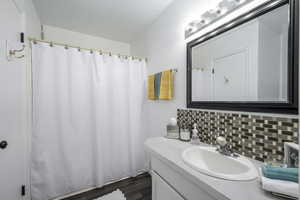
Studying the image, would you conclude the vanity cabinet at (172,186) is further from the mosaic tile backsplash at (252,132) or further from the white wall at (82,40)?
the white wall at (82,40)

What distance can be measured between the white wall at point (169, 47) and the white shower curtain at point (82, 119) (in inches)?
9.2

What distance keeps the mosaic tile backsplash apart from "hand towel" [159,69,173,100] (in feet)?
1.56

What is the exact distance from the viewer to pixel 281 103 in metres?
0.70

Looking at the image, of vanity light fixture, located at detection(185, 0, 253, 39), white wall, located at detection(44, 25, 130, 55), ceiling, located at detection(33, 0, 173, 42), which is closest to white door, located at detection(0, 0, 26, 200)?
ceiling, located at detection(33, 0, 173, 42)

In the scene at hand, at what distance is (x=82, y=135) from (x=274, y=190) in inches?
68.2

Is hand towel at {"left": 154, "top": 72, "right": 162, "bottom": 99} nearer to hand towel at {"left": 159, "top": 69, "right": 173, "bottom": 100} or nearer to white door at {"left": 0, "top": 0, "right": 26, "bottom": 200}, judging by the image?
hand towel at {"left": 159, "top": 69, "right": 173, "bottom": 100}

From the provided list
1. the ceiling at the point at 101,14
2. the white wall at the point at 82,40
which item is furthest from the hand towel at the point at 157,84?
the white wall at the point at 82,40

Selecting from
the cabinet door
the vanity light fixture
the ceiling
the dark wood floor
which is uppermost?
the ceiling

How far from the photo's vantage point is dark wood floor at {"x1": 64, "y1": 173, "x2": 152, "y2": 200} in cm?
149

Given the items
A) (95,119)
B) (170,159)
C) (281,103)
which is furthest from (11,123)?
(281,103)

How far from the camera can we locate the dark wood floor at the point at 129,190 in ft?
4.89

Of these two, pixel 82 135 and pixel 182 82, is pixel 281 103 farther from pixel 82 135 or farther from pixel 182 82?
pixel 82 135

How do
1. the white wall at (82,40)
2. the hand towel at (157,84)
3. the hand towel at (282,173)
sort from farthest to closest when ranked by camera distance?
1. the white wall at (82,40)
2. the hand towel at (157,84)
3. the hand towel at (282,173)

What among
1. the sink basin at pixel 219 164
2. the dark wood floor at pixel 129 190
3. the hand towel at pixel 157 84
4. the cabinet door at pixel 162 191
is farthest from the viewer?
the hand towel at pixel 157 84
